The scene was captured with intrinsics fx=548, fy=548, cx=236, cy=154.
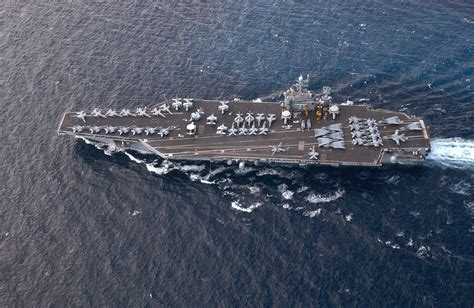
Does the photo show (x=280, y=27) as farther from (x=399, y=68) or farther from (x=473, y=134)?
(x=473, y=134)

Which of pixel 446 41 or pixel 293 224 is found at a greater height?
pixel 446 41

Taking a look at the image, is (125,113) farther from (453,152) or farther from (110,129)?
(453,152)

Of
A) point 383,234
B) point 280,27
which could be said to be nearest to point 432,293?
point 383,234

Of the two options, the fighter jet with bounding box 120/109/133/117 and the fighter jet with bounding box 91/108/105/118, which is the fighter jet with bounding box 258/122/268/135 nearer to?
the fighter jet with bounding box 120/109/133/117

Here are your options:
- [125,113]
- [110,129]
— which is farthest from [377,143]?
[110,129]

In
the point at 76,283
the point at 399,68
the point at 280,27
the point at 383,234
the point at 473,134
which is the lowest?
the point at 76,283

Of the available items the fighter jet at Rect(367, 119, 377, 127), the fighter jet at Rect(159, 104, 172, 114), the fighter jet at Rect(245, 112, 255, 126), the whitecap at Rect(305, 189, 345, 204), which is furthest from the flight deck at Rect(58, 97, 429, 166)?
the whitecap at Rect(305, 189, 345, 204)

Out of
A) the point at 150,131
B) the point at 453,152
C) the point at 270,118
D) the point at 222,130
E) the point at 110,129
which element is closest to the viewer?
the point at 453,152
